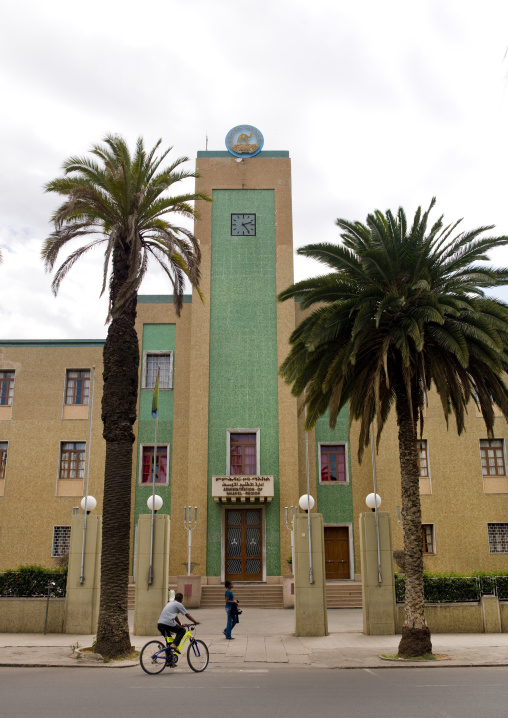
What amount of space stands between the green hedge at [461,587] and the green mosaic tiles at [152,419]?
45.5 feet

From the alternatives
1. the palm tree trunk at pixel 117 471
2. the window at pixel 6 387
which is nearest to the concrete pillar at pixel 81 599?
the palm tree trunk at pixel 117 471

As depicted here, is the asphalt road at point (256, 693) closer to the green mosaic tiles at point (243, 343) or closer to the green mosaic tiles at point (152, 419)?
the green mosaic tiles at point (243, 343)

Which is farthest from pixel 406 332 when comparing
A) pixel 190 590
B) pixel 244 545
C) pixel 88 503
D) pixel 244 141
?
pixel 244 141

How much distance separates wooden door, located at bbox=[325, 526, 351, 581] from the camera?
93.9ft

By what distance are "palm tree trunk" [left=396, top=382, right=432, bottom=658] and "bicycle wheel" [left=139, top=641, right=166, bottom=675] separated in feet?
17.4

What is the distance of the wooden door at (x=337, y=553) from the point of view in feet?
93.9

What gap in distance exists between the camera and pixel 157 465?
98.0ft

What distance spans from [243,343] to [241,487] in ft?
21.5

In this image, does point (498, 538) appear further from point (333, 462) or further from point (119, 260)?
point (119, 260)

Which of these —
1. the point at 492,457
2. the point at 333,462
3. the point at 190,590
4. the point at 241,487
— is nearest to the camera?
the point at 190,590

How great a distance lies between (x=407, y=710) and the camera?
29.2 ft

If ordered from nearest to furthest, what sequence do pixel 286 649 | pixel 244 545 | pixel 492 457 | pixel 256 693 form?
pixel 256 693 → pixel 286 649 → pixel 244 545 → pixel 492 457

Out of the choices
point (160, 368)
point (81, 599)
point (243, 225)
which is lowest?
point (81, 599)

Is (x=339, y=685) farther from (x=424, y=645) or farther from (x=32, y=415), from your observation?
(x=32, y=415)
